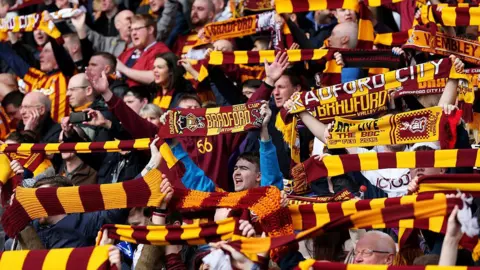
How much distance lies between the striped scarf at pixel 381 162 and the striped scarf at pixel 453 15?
68.5 inches

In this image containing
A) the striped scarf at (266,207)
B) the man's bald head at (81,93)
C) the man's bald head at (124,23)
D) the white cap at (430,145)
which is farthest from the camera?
the man's bald head at (124,23)

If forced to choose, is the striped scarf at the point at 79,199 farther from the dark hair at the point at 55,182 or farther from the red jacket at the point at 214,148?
the red jacket at the point at 214,148

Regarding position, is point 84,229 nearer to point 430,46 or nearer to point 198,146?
point 198,146

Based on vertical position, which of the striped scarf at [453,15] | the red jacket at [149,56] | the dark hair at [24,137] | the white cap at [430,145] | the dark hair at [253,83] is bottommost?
the dark hair at [24,137]

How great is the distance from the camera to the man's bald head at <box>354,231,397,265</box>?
746 cm

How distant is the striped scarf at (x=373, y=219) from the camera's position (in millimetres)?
6453

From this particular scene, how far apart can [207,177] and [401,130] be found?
178cm

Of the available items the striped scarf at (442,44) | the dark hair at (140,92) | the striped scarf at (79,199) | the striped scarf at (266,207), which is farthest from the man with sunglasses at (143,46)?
the striped scarf at (266,207)

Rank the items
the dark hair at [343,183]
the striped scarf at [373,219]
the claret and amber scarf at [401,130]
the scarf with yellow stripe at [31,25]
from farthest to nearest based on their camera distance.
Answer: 1. the scarf with yellow stripe at [31,25]
2. the dark hair at [343,183]
3. the claret and amber scarf at [401,130]
4. the striped scarf at [373,219]

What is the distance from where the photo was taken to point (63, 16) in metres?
13.9

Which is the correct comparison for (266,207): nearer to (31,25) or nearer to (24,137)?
(24,137)

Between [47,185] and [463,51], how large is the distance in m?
3.25

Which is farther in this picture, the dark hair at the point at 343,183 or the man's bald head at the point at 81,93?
the man's bald head at the point at 81,93

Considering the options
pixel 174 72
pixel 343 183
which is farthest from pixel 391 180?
pixel 174 72
